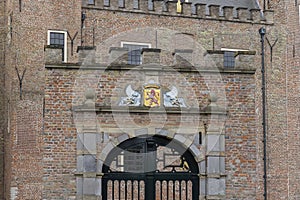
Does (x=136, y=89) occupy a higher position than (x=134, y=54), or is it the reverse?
(x=134, y=54)

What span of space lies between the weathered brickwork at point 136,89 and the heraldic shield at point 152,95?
17 centimetres

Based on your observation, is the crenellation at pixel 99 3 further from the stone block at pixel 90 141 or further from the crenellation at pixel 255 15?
the stone block at pixel 90 141

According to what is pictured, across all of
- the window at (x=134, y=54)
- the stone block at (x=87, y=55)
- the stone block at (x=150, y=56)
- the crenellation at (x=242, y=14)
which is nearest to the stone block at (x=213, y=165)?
the stone block at (x=150, y=56)

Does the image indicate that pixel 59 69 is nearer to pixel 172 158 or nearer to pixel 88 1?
pixel 172 158

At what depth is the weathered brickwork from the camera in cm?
1415

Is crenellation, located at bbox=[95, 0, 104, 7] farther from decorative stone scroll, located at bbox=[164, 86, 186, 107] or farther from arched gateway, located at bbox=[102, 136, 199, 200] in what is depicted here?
arched gateway, located at bbox=[102, 136, 199, 200]

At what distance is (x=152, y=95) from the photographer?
569 inches

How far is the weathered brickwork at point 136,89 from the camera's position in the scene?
14.1m

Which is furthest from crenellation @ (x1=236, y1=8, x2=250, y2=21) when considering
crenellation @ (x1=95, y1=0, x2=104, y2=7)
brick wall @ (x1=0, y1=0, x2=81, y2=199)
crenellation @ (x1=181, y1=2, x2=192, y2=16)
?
brick wall @ (x1=0, y1=0, x2=81, y2=199)

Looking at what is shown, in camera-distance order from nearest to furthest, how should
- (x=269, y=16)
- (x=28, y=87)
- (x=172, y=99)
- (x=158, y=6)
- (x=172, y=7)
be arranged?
(x=172, y=99) → (x=28, y=87) → (x=158, y=6) → (x=172, y=7) → (x=269, y=16)

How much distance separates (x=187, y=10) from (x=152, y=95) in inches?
533

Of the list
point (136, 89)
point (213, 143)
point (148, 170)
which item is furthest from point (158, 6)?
point (148, 170)

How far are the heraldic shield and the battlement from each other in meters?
11.9

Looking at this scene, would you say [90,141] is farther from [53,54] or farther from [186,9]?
[186,9]
